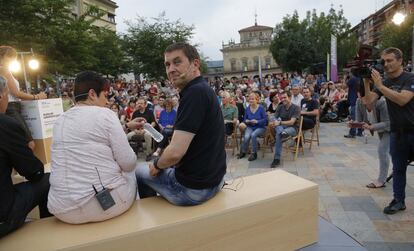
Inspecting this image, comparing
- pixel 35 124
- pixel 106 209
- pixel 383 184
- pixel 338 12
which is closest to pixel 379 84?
pixel 383 184

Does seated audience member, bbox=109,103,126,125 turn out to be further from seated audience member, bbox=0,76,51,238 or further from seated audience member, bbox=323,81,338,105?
seated audience member, bbox=323,81,338,105

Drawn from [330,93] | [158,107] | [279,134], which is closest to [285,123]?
[279,134]

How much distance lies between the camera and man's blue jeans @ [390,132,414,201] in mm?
3832

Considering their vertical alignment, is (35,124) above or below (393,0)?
below

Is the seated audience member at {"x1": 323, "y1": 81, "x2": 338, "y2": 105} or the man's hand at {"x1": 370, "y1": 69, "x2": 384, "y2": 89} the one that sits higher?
the man's hand at {"x1": 370, "y1": 69, "x2": 384, "y2": 89}

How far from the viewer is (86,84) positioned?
2.46 metres

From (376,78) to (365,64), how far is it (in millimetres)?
256

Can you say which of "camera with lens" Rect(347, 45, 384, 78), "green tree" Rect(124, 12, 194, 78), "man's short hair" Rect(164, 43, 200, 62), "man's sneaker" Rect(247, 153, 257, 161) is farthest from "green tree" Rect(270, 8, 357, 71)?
"man's short hair" Rect(164, 43, 200, 62)

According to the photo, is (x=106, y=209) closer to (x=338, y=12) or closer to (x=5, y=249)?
(x=5, y=249)

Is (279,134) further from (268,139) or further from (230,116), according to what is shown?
(230,116)

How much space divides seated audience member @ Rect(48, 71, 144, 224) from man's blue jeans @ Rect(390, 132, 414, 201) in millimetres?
3178

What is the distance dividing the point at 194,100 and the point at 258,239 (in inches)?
50.0

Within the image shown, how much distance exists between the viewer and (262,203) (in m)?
2.63

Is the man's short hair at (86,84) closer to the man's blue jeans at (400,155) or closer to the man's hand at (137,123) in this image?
the man's hand at (137,123)
